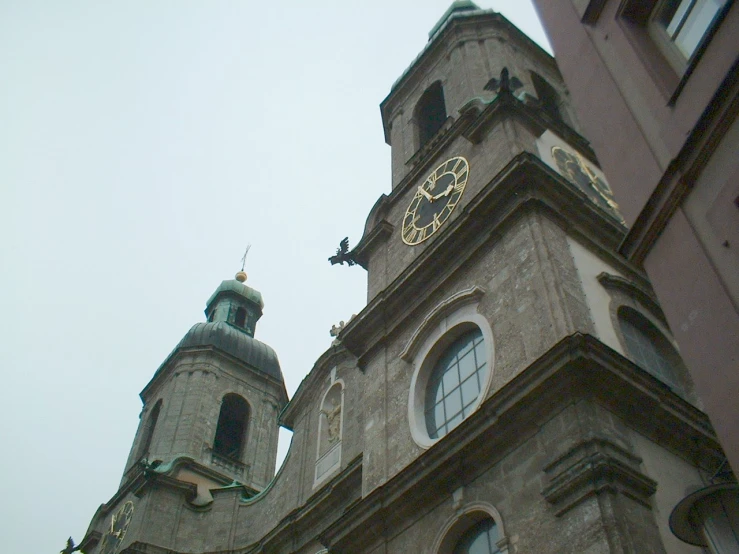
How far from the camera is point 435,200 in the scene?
506 inches

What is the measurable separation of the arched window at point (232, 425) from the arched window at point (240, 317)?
449 centimetres

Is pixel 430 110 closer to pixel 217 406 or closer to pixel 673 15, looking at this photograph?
pixel 217 406

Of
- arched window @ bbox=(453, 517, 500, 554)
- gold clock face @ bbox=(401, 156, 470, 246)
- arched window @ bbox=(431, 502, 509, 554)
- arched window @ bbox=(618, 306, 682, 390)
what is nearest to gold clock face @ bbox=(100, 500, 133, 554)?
gold clock face @ bbox=(401, 156, 470, 246)

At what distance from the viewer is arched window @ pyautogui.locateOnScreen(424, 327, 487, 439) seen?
9.55 metres

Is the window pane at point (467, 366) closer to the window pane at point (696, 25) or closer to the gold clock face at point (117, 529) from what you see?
the window pane at point (696, 25)

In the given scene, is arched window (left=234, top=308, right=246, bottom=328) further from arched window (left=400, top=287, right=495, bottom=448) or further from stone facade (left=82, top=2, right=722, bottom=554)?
arched window (left=400, top=287, right=495, bottom=448)

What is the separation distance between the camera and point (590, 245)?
10445 mm

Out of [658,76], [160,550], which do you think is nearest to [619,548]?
[658,76]

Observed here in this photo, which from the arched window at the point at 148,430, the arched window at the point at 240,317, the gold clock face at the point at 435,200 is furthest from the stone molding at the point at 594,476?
the arched window at the point at 240,317

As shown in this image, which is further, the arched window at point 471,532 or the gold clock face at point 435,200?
the gold clock face at point 435,200

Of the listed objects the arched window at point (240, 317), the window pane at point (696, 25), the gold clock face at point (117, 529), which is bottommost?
the window pane at point (696, 25)

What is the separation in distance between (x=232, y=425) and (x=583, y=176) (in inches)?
493

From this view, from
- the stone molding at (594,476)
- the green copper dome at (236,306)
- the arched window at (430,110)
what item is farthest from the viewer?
the green copper dome at (236,306)

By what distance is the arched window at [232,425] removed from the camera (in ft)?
69.1
